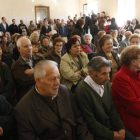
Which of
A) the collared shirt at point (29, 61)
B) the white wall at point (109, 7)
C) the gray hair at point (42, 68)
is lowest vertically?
the collared shirt at point (29, 61)

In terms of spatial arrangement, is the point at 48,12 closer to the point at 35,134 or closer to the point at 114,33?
the point at 114,33

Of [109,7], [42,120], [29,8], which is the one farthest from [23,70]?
[29,8]

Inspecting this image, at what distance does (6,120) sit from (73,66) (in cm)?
151

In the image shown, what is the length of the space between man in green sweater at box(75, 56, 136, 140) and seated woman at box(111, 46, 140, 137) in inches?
4.3

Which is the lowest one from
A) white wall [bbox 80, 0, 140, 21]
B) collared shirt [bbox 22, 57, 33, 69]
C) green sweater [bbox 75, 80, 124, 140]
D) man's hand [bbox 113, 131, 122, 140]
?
man's hand [bbox 113, 131, 122, 140]

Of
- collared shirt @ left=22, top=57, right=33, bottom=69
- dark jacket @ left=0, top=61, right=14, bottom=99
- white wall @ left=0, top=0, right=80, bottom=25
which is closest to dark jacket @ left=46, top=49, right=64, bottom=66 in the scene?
collared shirt @ left=22, top=57, right=33, bottom=69

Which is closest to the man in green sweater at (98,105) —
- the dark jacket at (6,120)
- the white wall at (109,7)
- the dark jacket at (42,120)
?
the dark jacket at (42,120)

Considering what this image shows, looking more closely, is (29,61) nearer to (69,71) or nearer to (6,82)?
(6,82)

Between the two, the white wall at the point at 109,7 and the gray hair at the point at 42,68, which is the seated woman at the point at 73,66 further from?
the white wall at the point at 109,7

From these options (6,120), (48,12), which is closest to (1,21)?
(48,12)

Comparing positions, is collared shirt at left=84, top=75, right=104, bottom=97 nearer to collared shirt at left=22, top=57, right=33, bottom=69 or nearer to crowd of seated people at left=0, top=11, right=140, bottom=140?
crowd of seated people at left=0, top=11, right=140, bottom=140

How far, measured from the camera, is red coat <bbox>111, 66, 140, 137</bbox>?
6.67 ft

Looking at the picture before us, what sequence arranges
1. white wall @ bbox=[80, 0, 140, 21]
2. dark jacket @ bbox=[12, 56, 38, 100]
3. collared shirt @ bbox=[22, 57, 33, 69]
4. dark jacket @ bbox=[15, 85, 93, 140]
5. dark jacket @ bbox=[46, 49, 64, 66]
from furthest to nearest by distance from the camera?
white wall @ bbox=[80, 0, 140, 21], dark jacket @ bbox=[46, 49, 64, 66], collared shirt @ bbox=[22, 57, 33, 69], dark jacket @ bbox=[12, 56, 38, 100], dark jacket @ bbox=[15, 85, 93, 140]

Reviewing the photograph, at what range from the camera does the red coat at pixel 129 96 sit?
2.03 m
